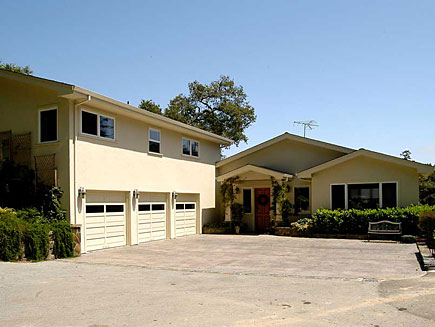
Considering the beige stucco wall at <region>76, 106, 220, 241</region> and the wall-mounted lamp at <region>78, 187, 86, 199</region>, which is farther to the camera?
the beige stucco wall at <region>76, 106, 220, 241</region>

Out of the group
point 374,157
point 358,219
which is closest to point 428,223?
point 358,219

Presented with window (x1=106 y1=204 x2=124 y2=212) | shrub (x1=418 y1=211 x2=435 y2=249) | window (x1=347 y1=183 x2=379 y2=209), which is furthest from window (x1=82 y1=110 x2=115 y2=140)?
window (x1=347 y1=183 x2=379 y2=209)

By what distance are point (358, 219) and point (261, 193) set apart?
6425 mm

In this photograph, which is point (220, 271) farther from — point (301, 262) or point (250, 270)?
point (301, 262)

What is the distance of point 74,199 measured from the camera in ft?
49.4

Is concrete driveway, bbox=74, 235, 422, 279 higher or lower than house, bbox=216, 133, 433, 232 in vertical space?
lower

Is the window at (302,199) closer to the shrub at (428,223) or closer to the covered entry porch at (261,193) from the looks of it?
the covered entry porch at (261,193)

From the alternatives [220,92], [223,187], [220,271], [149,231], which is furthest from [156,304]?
[220,92]

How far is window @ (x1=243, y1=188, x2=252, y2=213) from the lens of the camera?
25.4 metres

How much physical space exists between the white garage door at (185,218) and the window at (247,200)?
339cm

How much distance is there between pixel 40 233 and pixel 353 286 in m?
9.24

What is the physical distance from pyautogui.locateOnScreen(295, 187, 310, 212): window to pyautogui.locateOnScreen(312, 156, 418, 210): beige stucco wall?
1.37 meters

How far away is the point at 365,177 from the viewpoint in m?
21.1

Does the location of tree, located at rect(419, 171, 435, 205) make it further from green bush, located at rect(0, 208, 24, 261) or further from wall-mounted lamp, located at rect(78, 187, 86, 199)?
Result: green bush, located at rect(0, 208, 24, 261)
